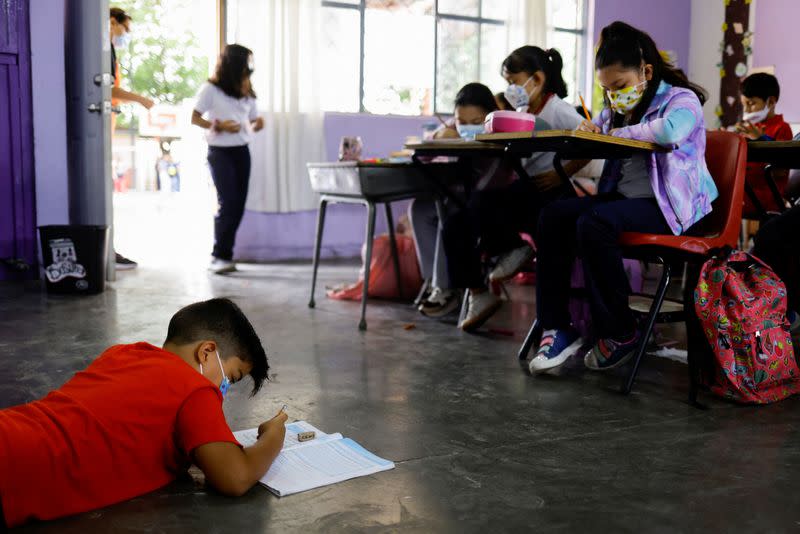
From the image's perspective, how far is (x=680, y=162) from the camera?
2.29m

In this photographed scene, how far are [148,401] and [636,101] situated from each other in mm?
1675

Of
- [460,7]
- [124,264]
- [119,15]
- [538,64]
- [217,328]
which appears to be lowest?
[124,264]

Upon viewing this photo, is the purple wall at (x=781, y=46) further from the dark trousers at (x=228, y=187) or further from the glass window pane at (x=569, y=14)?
the dark trousers at (x=228, y=187)

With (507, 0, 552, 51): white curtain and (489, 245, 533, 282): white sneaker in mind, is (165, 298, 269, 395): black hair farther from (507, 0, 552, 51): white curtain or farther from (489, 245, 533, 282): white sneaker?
(507, 0, 552, 51): white curtain

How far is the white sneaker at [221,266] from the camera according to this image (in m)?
4.82

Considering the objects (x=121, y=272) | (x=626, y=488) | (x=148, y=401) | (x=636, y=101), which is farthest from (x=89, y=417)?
(x=121, y=272)

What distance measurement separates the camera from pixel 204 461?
140 cm

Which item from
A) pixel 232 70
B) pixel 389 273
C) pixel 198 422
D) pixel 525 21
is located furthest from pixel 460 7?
pixel 198 422

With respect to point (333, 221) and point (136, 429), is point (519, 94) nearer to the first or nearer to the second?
point (136, 429)

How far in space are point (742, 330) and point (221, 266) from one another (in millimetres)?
3364

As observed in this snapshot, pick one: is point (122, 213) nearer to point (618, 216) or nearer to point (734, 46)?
point (734, 46)

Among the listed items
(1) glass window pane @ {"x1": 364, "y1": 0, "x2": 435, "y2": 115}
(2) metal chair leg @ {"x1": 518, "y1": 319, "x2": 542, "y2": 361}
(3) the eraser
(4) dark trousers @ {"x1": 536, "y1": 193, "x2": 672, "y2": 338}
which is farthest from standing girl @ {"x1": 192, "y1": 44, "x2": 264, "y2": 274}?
(3) the eraser

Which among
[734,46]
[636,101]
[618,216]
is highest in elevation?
[734,46]

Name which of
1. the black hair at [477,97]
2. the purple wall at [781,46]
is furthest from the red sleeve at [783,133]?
the purple wall at [781,46]
